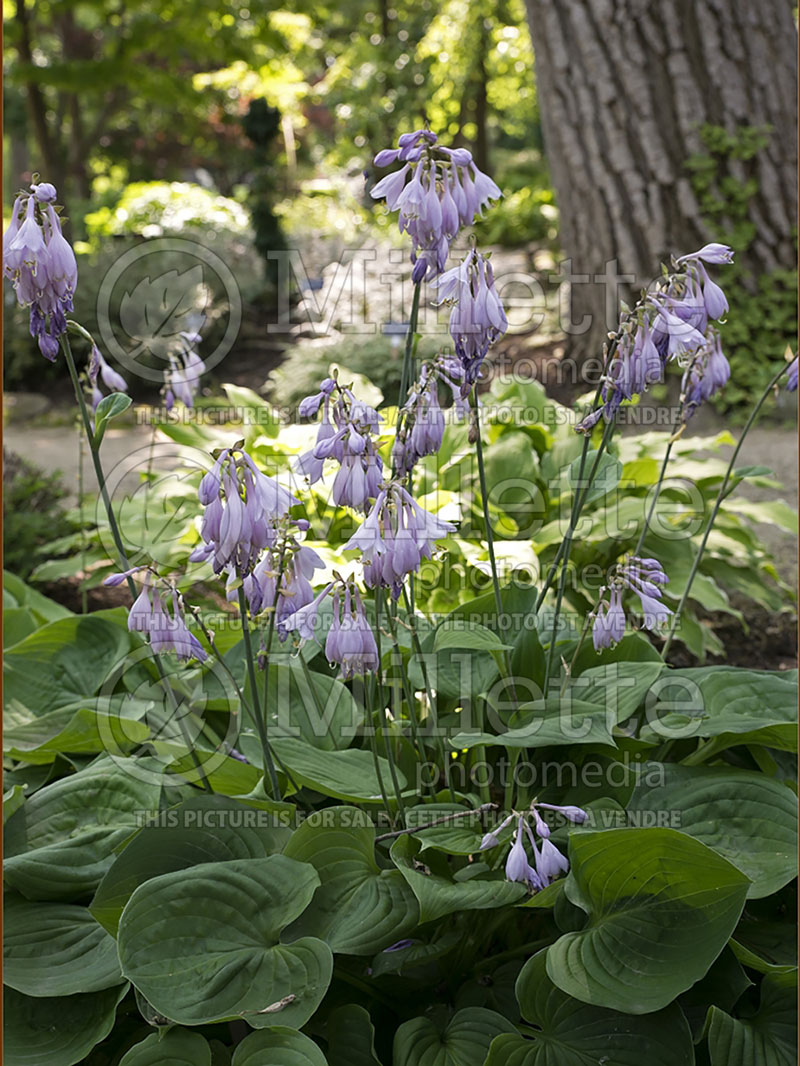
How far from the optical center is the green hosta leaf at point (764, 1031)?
1475 mm

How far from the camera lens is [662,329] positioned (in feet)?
4.98

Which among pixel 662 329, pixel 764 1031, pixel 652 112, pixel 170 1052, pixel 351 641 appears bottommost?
pixel 764 1031

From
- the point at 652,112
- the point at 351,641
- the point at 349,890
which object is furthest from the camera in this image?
the point at 652,112

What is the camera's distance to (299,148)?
680 inches

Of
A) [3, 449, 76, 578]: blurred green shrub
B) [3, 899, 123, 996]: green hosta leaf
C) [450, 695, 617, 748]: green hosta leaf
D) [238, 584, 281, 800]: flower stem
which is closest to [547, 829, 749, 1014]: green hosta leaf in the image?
[450, 695, 617, 748]: green hosta leaf

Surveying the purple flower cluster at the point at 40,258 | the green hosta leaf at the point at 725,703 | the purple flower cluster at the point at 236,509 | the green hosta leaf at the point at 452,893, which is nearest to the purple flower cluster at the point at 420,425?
the purple flower cluster at the point at 236,509

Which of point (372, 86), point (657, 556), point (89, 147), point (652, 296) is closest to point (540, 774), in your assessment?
point (652, 296)

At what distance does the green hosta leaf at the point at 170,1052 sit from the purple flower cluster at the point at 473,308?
1101 millimetres

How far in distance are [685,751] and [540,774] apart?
14.5 inches

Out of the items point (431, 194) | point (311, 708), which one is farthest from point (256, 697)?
point (431, 194)

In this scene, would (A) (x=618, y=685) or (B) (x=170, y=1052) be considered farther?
(A) (x=618, y=685)

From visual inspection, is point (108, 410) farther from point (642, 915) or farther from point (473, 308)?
point (642, 915)

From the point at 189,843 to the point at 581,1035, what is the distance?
0.70 metres

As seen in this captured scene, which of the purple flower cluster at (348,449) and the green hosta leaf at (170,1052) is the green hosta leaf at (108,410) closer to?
the purple flower cluster at (348,449)
